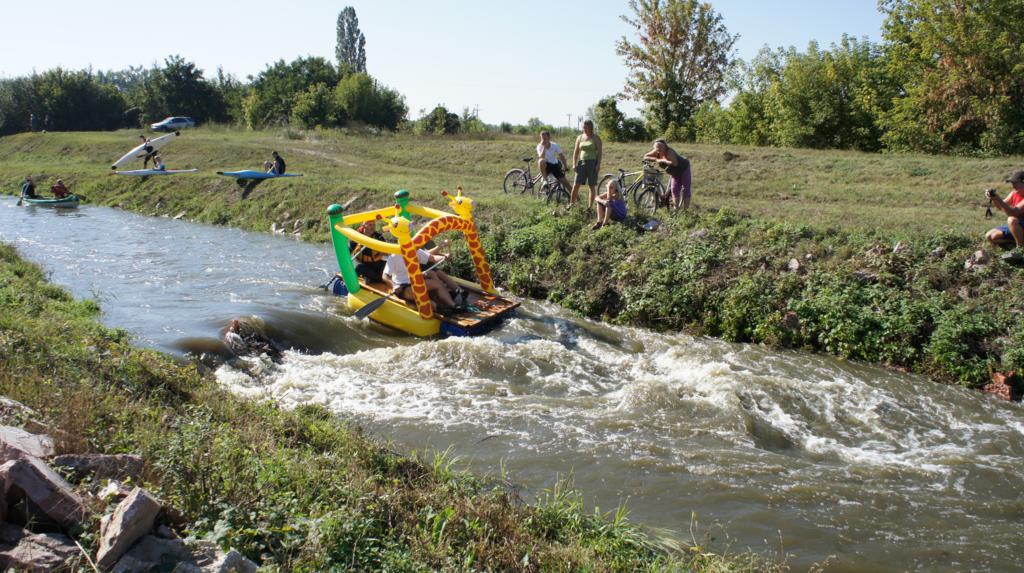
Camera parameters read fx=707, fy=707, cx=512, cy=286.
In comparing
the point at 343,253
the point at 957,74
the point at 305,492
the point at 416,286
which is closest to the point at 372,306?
the point at 416,286

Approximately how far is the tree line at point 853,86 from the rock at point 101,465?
1073 inches

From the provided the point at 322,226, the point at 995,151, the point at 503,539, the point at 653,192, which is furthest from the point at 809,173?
the point at 503,539

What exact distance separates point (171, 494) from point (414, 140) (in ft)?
115

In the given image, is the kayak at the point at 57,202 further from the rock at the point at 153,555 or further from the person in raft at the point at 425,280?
the rock at the point at 153,555

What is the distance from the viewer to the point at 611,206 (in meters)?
14.5

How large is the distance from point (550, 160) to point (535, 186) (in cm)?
297

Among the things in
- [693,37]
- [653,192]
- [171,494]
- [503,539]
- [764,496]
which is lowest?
[764,496]

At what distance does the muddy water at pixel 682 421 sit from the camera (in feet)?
19.7

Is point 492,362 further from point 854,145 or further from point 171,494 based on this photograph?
point 854,145

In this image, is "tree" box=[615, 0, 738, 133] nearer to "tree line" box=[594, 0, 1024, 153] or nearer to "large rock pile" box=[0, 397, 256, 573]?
"tree line" box=[594, 0, 1024, 153]

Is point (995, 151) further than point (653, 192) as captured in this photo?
Yes

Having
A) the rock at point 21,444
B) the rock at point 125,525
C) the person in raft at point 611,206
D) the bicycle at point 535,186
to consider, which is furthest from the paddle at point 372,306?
the rock at point 125,525

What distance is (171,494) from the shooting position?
4164 millimetres

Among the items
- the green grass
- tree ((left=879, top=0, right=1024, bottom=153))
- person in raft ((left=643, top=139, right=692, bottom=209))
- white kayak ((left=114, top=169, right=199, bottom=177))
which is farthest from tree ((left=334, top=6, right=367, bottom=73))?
person in raft ((left=643, top=139, right=692, bottom=209))
